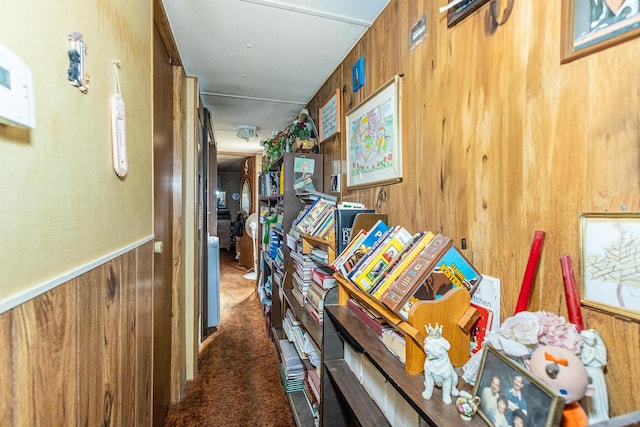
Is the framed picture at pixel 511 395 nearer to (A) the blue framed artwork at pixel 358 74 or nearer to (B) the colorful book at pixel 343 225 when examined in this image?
(B) the colorful book at pixel 343 225

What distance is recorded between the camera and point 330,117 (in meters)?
2.14

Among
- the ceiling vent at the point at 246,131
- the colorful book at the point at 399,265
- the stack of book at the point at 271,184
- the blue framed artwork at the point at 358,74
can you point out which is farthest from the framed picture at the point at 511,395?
the ceiling vent at the point at 246,131

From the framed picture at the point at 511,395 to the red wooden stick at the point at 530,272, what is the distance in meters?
0.16

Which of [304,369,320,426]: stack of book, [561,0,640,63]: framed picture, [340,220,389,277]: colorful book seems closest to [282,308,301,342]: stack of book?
[304,369,320,426]: stack of book

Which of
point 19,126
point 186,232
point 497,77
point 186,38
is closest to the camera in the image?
point 19,126

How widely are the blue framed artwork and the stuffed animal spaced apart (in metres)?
1.52

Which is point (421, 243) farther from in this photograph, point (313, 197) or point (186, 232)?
point (186, 232)

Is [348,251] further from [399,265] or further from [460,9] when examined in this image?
[460,9]

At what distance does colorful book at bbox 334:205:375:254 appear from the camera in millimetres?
1414

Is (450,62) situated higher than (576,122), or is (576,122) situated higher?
(450,62)

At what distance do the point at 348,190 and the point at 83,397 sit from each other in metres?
1.52

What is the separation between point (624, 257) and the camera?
0.57 meters

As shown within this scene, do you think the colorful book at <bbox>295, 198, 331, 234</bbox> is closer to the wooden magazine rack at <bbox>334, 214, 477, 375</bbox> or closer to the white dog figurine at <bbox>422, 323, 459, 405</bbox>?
the wooden magazine rack at <bbox>334, 214, 477, 375</bbox>

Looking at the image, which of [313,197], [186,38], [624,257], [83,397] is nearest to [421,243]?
[624,257]
